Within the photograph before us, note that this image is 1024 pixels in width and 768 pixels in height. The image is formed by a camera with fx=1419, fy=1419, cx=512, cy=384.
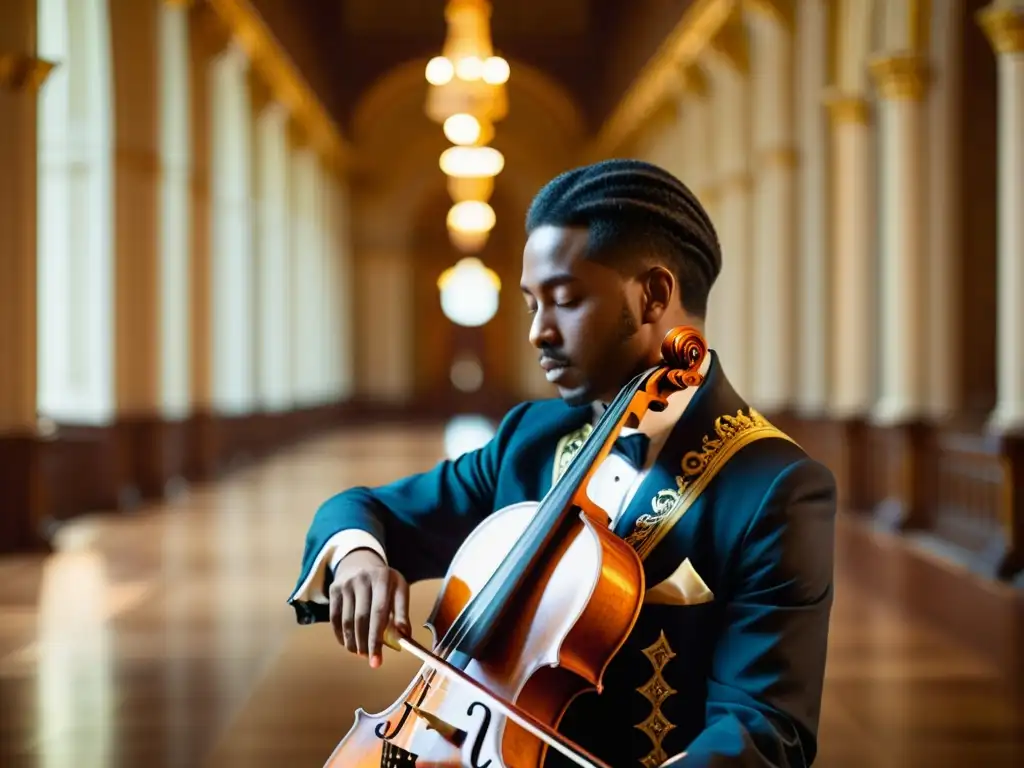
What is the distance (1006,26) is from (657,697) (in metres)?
7.21

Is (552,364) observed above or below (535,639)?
above

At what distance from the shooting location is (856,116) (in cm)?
1275

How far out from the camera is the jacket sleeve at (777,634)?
5.93ft

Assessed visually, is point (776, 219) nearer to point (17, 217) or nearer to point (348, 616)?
point (17, 217)

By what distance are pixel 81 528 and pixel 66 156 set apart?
420 centimetres

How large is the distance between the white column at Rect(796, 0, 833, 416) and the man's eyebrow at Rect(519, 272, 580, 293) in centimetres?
1244

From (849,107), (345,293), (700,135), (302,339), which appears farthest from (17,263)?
(345,293)

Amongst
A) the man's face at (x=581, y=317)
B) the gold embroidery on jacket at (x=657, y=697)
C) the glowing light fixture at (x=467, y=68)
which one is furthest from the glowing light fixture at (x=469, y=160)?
the gold embroidery on jacket at (x=657, y=697)

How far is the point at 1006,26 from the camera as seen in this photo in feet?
26.9

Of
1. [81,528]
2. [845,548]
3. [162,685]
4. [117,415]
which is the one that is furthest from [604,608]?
[117,415]

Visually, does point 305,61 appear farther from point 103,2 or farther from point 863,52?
point 863,52

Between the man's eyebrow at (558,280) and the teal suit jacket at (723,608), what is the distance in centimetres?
27

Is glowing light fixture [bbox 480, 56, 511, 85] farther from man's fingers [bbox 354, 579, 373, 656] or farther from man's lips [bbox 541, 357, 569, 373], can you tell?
man's fingers [bbox 354, 579, 373, 656]

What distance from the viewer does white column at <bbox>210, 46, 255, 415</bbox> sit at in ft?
76.1
